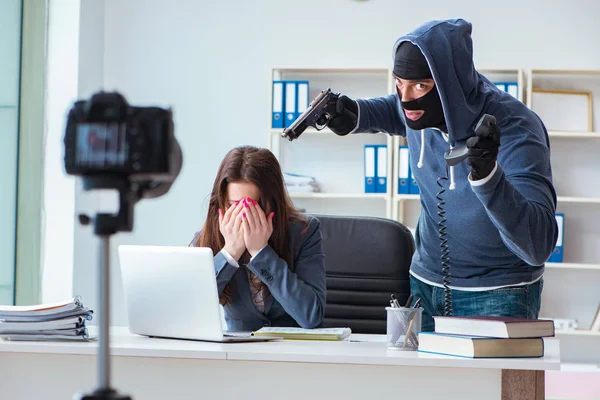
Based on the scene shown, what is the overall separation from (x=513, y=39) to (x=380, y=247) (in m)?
2.23

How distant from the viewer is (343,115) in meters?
2.22

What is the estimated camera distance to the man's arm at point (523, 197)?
166 cm

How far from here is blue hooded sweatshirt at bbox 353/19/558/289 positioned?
1792 millimetres

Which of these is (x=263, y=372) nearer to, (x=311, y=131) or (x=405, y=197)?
(x=405, y=197)

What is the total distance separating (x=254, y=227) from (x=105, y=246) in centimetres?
124

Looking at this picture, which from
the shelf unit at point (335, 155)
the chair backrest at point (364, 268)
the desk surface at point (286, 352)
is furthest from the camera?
the shelf unit at point (335, 155)

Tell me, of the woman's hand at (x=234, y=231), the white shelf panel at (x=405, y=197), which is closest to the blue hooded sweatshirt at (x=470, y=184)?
the woman's hand at (x=234, y=231)

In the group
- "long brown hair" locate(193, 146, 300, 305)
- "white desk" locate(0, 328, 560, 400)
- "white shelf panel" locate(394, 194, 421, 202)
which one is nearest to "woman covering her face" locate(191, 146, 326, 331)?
"long brown hair" locate(193, 146, 300, 305)

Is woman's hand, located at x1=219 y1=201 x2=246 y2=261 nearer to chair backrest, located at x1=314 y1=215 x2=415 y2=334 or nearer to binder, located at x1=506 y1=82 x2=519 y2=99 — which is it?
chair backrest, located at x1=314 y1=215 x2=415 y2=334

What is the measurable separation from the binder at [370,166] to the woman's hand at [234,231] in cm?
208

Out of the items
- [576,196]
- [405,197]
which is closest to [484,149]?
[405,197]

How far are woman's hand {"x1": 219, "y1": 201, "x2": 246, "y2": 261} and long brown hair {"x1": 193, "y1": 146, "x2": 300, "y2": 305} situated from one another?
7 centimetres

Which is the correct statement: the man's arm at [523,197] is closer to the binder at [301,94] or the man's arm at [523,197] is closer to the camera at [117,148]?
the camera at [117,148]

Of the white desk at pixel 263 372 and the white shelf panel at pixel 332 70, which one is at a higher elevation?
the white shelf panel at pixel 332 70
